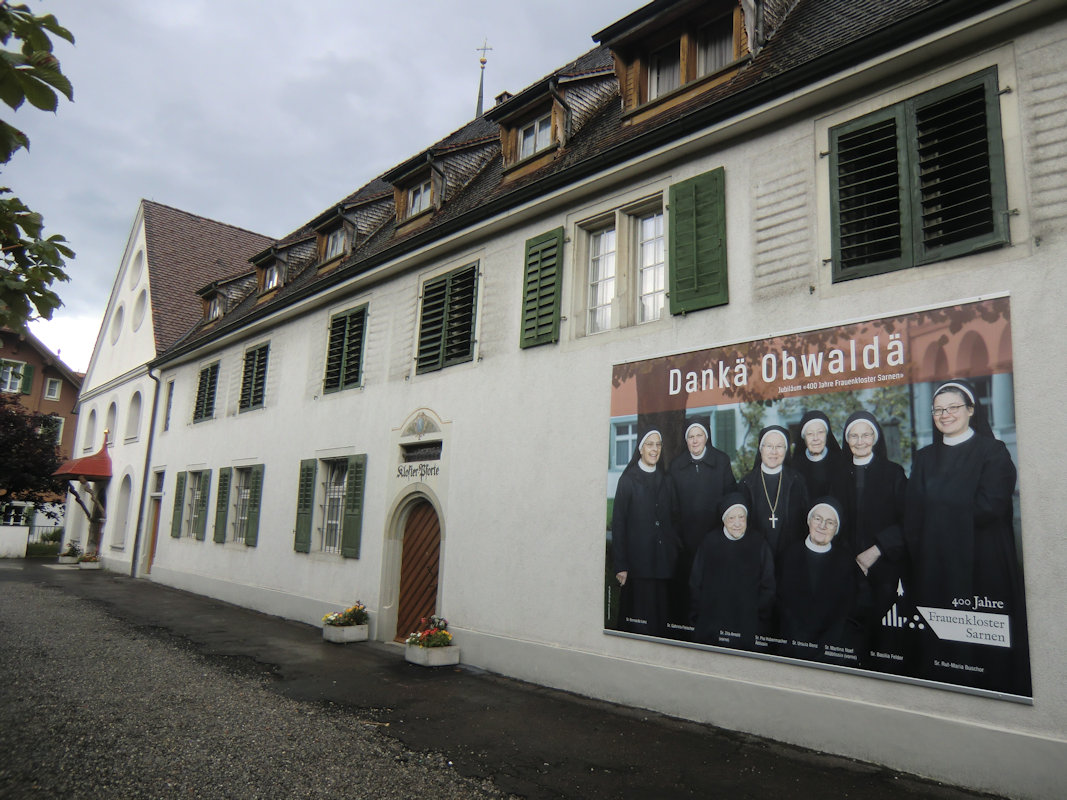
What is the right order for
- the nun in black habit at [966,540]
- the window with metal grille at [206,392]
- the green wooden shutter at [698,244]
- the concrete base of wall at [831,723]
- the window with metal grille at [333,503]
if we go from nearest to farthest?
1. the concrete base of wall at [831,723]
2. the nun in black habit at [966,540]
3. the green wooden shutter at [698,244]
4. the window with metal grille at [333,503]
5. the window with metal grille at [206,392]

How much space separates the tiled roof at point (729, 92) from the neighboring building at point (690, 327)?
0.15 feet

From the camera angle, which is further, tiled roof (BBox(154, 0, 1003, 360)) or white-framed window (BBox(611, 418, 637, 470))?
white-framed window (BBox(611, 418, 637, 470))

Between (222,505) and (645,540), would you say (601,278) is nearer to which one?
(645,540)

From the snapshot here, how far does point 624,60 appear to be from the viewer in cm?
983

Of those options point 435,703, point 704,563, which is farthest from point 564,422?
point 435,703

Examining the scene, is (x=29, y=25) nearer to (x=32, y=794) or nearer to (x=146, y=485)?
(x=32, y=794)

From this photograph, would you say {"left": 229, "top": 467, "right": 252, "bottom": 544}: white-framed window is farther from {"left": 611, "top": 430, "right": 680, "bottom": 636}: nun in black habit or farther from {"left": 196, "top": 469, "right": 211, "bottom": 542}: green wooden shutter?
{"left": 611, "top": 430, "right": 680, "bottom": 636}: nun in black habit

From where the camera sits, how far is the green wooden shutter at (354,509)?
1248cm

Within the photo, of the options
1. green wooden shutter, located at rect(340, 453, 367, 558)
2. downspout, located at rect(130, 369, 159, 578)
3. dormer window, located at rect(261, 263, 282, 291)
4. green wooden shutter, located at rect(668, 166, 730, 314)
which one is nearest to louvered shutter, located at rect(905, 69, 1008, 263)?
green wooden shutter, located at rect(668, 166, 730, 314)

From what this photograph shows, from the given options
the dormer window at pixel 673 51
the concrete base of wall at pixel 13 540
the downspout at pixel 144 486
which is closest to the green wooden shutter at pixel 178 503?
the downspout at pixel 144 486

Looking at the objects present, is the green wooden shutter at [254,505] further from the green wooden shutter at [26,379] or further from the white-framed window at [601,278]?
the green wooden shutter at [26,379]

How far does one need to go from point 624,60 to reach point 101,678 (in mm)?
9719

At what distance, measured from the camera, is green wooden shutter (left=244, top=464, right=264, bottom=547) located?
1550cm

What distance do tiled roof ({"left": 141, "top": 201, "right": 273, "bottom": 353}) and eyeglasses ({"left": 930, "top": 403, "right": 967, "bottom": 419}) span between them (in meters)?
21.9
